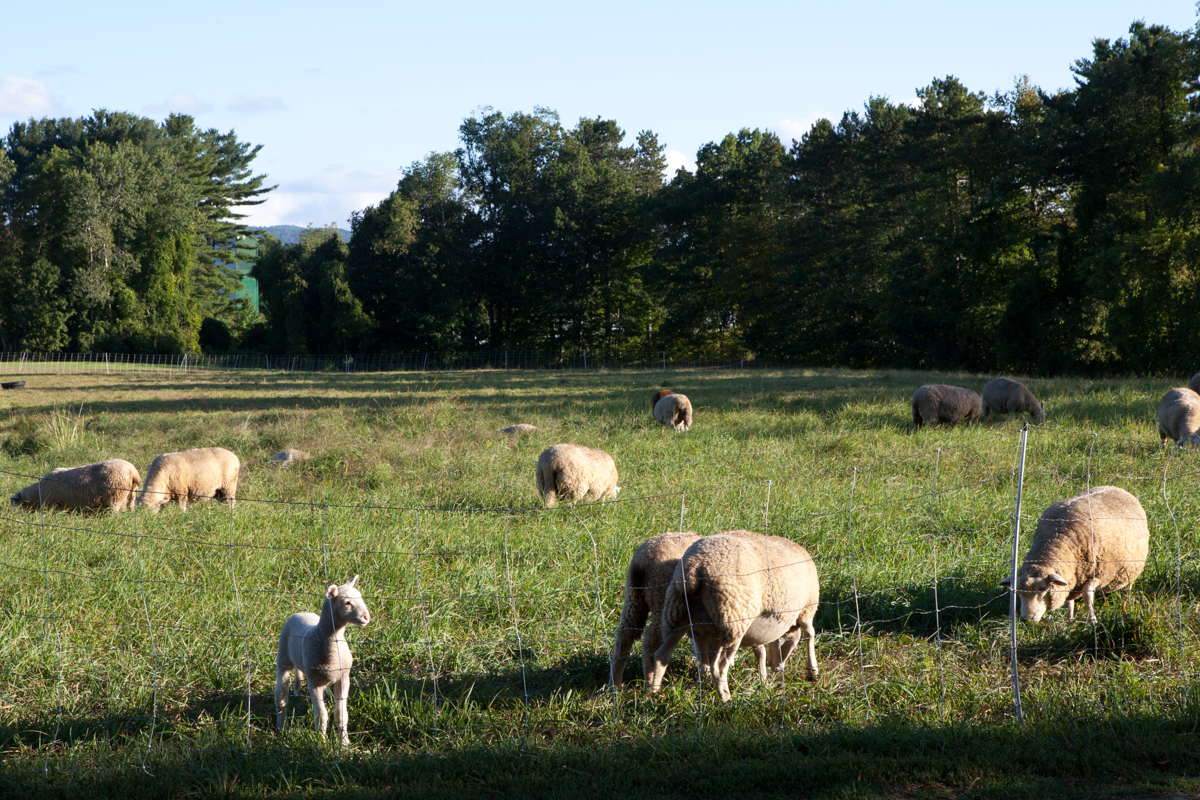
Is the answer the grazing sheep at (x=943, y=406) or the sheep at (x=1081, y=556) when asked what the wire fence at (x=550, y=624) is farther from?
the grazing sheep at (x=943, y=406)

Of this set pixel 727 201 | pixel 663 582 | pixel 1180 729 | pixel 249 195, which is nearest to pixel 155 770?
pixel 663 582

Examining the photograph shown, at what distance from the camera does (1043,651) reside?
568 cm

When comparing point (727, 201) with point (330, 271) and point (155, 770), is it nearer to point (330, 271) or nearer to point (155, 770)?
point (330, 271)

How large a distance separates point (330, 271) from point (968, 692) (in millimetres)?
56803

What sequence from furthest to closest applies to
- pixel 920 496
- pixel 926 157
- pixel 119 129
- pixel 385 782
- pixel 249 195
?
pixel 249 195 → pixel 119 129 → pixel 926 157 → pixel 920 496 → pixel 385 782

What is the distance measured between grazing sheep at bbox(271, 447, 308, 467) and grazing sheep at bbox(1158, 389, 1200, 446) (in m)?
13.1

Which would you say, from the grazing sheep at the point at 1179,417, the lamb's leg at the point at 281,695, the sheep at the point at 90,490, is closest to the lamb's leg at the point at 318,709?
the lamb's leg at the point at 281,695

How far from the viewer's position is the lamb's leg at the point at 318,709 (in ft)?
15.5

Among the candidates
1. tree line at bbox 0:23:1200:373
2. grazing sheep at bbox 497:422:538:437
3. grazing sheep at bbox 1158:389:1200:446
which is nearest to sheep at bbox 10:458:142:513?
grazing sheep at bbox 497:422:538:437

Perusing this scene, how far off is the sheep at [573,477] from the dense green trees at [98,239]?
53.9 metres

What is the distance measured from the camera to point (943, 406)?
16328mm

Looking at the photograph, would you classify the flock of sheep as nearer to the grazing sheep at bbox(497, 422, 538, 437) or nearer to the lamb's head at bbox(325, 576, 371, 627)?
the lamb's head at bbox(325, 576, 371, 627)

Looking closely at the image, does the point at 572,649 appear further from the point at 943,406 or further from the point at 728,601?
the point at 943,406

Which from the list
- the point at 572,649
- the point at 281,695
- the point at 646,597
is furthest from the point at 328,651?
the point at 646,597
